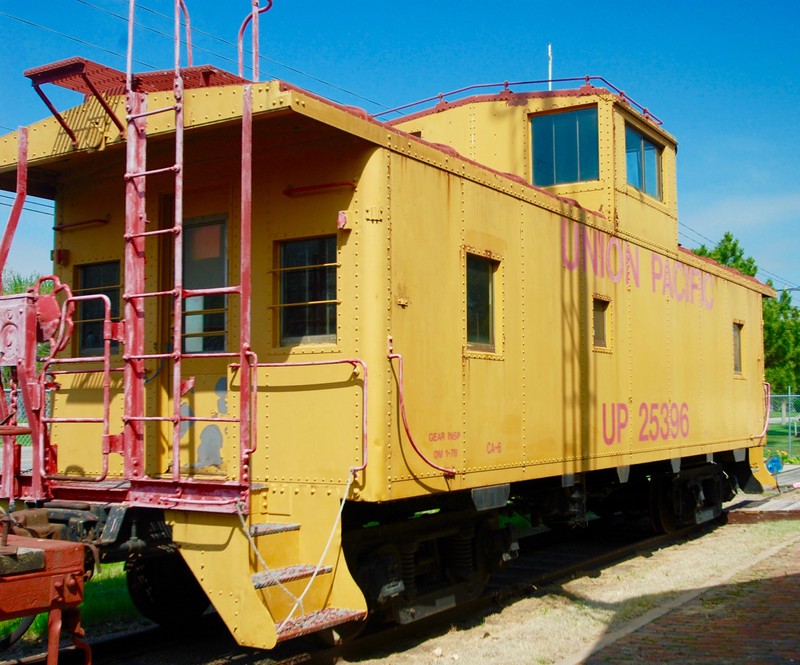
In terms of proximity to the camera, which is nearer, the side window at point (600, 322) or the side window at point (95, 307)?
the side window at point (95, 307)

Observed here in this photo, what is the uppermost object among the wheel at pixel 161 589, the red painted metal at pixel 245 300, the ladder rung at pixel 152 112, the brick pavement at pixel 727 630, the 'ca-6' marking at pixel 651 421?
the ladder rung at pixel 152 112

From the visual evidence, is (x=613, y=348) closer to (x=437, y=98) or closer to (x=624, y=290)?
(x=624, y=290)

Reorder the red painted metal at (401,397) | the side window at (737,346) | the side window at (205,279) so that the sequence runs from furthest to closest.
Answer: the side window at (737,346) → the side window at (205,279) → the red painted metal at (401,397)

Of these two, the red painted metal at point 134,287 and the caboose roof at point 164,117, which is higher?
the caboose roof at point 164,117

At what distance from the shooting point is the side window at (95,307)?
7.32m

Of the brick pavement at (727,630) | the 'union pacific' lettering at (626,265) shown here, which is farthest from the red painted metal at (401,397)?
the 'union pacific' lettering at (626,265)

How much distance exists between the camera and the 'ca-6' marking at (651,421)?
898cm

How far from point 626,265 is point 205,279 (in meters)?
4.65

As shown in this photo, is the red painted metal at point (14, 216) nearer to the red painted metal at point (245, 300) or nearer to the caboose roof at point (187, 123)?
the caboose roof at point (187, 123)

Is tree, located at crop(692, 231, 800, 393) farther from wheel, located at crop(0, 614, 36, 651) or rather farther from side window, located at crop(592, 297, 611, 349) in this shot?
wheel, located at crop(0, 614, 36, 651)

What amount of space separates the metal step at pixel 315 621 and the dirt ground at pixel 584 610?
864 mm

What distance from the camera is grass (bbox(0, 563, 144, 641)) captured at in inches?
290

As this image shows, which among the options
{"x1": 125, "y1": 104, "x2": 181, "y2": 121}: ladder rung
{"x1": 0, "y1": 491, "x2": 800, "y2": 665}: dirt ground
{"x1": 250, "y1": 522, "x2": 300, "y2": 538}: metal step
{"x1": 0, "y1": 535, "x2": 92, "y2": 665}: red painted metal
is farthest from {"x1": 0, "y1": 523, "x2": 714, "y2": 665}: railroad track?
{"x1": 125, "y1": 104, "x2": 181, "y2": 121}: ladder rung

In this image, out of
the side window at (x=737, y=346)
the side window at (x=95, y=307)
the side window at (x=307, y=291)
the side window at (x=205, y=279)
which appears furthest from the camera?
the side window at (x=737, y=346)
